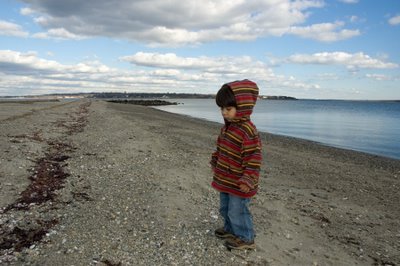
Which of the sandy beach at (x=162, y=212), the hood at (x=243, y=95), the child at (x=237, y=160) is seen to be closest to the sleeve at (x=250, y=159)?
the child at (x=237, y=160)

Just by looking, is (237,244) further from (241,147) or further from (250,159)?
(241,147)

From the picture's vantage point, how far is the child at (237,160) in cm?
565

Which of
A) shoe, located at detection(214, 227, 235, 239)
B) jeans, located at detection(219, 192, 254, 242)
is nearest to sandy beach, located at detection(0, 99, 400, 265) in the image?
shoe, located at detection(214, 227, 235, 239)

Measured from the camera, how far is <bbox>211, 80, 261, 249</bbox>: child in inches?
222

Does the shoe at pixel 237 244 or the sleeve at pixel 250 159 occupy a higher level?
the sleeve at pixel 250 159

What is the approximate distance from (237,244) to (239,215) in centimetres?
51

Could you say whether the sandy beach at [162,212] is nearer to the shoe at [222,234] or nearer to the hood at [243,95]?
the shoe at [222,234]

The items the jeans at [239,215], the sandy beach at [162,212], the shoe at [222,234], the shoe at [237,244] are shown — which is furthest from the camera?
the shoe at [222,234]

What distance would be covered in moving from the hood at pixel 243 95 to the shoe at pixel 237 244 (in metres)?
2.19

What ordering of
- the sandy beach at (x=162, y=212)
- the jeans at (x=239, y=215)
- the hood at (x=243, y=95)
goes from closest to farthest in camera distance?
the hood at (x=243, y=95)
the sandy beach at (x=162, y=212)
the jeans at (x=239, y=215)

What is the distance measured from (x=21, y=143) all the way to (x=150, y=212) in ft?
30.9

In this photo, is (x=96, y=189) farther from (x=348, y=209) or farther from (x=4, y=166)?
(x=348, y=209)

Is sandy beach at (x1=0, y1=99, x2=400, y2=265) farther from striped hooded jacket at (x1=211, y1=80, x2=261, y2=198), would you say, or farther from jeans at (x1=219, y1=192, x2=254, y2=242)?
striped hooded jacket at (x1=211, y1=80, x2=261, y2=198)

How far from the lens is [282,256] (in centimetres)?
630
